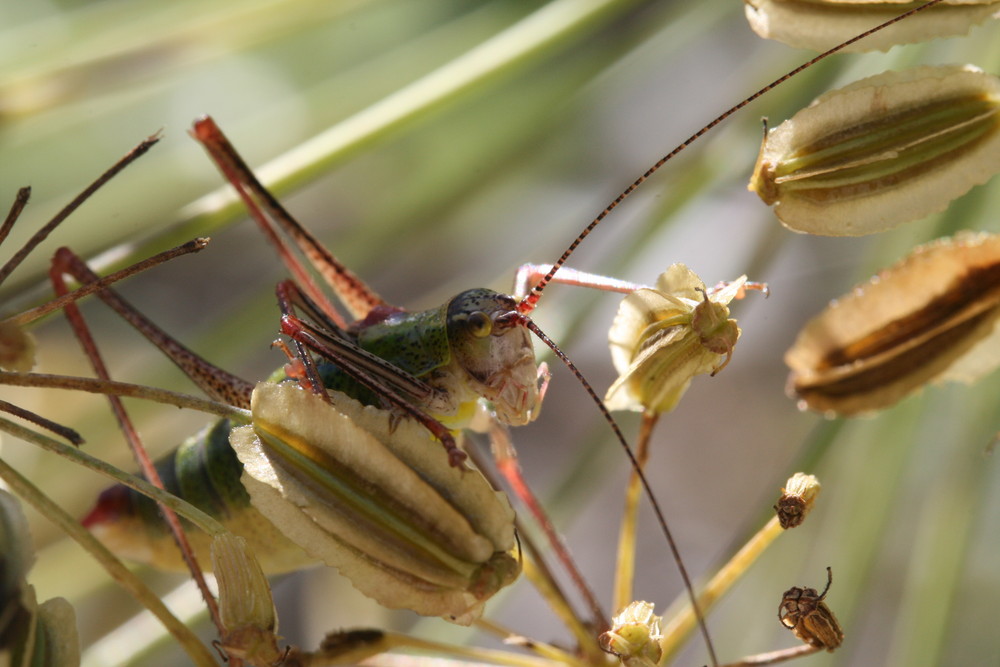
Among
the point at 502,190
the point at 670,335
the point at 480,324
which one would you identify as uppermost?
the point at 502,190

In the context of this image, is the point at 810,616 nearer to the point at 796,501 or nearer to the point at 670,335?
the point at 796,501

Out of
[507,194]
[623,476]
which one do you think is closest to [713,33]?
[507,194]

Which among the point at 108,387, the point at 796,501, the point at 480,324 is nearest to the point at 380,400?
the point at 480,324

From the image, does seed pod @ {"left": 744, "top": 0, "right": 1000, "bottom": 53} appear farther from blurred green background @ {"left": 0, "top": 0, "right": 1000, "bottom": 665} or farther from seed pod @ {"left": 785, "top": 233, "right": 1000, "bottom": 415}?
blurred green background @ {"left": 0, "top": 0, "right": 1000, "bottom": 665}

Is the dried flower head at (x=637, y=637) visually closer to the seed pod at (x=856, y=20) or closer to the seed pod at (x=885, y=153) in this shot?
the seed pod at (x=885, y=153)

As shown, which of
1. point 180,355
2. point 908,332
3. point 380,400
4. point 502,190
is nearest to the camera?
point 908,332

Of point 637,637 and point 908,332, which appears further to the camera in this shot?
point 908,332
